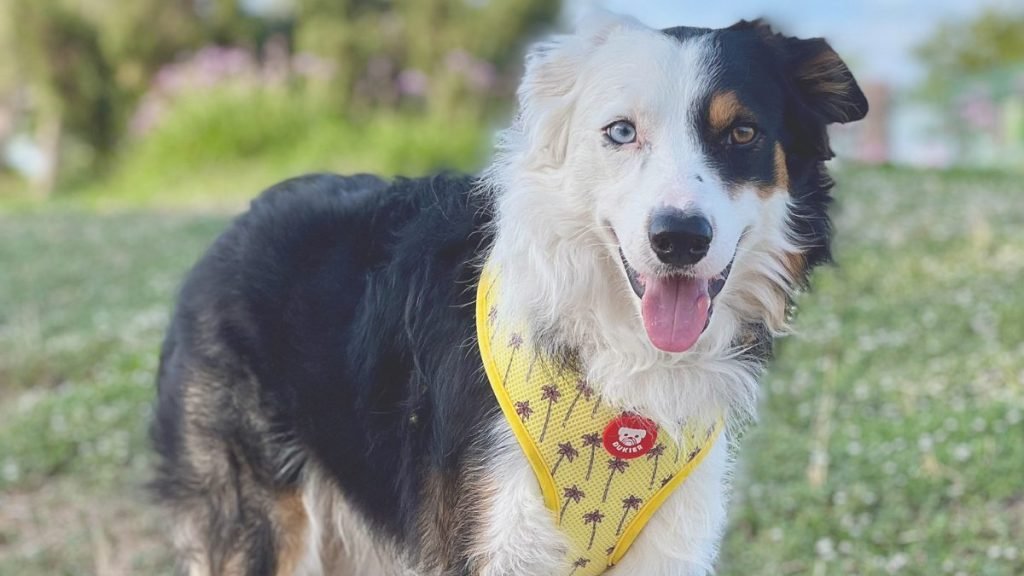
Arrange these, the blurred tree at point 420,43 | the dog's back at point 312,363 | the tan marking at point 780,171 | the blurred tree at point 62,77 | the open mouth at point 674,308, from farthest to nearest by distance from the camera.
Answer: the blurred tree at point 62,77
the blurred tree at point 420,43
the dog's back at point 312,363
the tan marking at point 780,171
the open mouth at point 674,308

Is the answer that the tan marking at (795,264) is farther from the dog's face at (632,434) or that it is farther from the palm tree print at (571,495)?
the palm tree print at (571,495)

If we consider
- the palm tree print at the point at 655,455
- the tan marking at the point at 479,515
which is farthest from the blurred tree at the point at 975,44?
the tan marking at the point at 479,515

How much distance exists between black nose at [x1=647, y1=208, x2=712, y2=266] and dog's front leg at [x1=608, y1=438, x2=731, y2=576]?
656 mm

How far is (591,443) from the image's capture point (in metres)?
2.50

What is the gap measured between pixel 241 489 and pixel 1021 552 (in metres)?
2.93

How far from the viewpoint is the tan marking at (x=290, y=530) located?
3051 mm

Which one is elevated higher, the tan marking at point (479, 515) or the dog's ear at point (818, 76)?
the dog's ear at point (818, 76)

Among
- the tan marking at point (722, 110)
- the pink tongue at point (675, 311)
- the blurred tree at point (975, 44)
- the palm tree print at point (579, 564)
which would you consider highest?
the tan marking at point (722, 110)

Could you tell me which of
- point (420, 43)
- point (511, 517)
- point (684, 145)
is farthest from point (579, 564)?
point (420, 43)

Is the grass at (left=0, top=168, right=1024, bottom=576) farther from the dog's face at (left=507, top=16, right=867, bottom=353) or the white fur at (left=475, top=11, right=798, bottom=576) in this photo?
the dog's face at (left=507, top=16, right=867, bottom=353)

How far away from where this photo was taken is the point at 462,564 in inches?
101

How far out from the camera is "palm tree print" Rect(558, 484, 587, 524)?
2498 millimetres

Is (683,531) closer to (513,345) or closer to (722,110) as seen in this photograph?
(513,345)

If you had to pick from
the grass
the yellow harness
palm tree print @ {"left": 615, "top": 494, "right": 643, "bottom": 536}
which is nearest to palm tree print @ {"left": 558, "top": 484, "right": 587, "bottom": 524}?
the yellow harness
